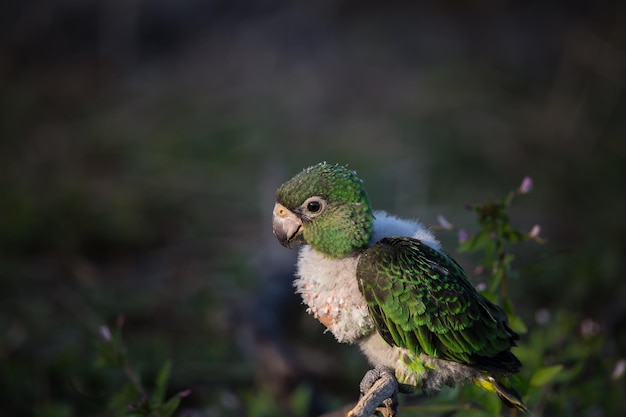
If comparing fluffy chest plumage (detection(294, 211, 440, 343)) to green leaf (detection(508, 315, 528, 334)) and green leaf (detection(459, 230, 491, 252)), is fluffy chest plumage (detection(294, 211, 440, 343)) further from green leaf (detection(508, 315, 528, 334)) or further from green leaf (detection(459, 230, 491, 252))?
green leaf (detection(508, 315, 528, 334))

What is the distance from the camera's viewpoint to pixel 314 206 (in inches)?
85.9

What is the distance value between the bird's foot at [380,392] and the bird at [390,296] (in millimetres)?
22

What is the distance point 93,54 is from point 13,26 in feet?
3.89

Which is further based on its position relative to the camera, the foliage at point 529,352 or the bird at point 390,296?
the foliage at point 529,352

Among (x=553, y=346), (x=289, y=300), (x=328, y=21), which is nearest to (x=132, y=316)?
(x=289, y=300)

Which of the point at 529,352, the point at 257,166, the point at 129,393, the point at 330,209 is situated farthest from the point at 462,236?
the point at 257,166

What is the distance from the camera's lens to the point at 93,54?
9359 millimetres

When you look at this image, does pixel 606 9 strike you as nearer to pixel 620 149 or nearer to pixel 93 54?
pixel 620 149

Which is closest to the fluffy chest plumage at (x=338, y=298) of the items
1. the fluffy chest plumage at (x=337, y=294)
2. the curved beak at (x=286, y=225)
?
the fluffy chest plumage at (x=337, y=294)

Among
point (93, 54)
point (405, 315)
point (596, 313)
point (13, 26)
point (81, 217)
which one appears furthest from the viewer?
point (93, 54)

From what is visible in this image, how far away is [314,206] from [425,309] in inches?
20.2

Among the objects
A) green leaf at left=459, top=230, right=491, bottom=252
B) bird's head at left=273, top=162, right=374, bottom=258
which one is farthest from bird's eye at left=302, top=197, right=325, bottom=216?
green leaf at left=459, top=230, right=491, bottom=252

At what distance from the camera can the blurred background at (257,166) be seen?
12.7 ft

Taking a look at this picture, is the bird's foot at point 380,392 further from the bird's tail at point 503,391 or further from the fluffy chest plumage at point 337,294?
the bird's tail at point 503,391
